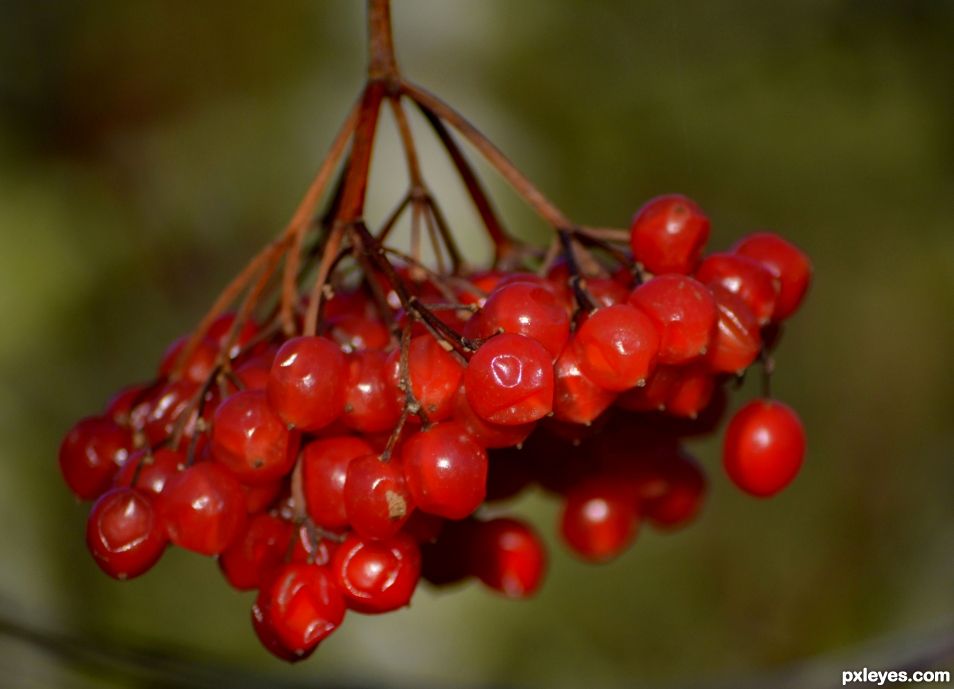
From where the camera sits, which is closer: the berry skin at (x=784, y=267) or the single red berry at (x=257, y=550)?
the single red berry at (x=257, y=550)

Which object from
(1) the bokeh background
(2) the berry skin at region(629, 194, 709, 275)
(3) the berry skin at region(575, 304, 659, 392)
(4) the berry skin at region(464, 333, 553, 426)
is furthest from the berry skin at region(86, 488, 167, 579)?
(1) the bokeh background

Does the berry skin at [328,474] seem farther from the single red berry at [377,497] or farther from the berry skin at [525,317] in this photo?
the berry skin at [525,317]

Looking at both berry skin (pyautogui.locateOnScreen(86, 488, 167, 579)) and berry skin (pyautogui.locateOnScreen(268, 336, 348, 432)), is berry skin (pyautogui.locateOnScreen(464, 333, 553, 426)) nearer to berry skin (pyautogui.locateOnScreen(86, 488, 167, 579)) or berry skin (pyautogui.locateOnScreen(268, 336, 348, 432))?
berry skin (pyautogui.locateOnScreen(268, 336, 348, 432))

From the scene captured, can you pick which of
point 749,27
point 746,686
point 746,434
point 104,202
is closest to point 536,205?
point 746,434

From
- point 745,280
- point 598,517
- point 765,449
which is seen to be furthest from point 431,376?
point 598,517

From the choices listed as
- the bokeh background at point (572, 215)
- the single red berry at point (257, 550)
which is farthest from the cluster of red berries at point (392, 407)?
the bokeh background at point (572, 215)

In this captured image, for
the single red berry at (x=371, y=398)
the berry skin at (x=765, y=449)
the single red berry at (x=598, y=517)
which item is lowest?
the single red berry at (x=598, y=517)
